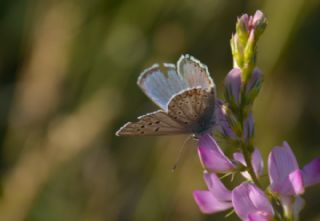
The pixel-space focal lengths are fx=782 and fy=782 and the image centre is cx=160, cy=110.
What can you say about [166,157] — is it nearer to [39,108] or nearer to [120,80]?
[120,80]

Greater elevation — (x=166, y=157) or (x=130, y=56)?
(x=130, y=56)

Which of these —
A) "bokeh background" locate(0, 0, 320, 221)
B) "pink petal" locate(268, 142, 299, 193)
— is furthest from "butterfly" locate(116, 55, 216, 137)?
"bokeh background" locate(0, 0, 320, 221)

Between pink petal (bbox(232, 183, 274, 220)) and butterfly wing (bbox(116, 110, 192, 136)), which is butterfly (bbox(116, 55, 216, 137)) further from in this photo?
pink petal (bbox(232, 183, 274, 220))

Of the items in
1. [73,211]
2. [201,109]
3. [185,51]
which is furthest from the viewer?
[185,51]

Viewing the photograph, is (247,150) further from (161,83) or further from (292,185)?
(161,83)

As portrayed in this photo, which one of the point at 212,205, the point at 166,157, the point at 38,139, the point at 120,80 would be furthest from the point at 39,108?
the point at 212,205

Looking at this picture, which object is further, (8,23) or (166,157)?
(8,23)

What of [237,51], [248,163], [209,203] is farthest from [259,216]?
[237,51]

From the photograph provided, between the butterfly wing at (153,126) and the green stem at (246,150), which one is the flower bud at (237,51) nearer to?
the green stem at (246,150)

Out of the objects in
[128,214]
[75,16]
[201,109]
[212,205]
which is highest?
[75,16]
